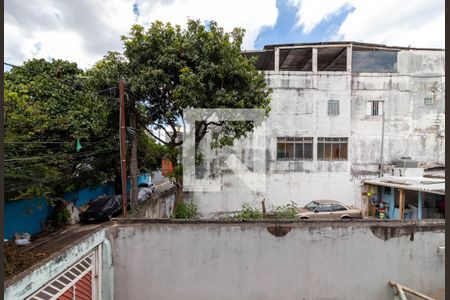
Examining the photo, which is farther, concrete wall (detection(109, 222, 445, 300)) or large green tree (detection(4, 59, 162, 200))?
large green tree (detection(4, 59, 162, 200))

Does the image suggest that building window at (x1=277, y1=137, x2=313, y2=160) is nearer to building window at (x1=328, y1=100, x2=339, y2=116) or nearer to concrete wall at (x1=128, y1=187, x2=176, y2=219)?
building window at (x1=328, y1=100, x2=339, y2=116)

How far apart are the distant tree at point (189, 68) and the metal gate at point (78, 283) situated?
15.0 feet

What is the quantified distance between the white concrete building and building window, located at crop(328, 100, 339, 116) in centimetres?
5

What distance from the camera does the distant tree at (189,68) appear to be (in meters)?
7.04

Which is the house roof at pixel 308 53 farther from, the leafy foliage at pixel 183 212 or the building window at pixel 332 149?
the leafy foliage at pixel 183 212

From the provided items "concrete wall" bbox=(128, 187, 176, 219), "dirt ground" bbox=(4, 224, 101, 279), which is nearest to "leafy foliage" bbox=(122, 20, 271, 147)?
"concrete wall" bbox=(128, 187, 176, 219)

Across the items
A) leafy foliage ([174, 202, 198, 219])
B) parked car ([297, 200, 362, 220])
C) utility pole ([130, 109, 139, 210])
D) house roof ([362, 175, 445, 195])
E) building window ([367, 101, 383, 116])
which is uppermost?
building window ([367, 101, 383, 116])

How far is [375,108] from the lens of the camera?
12641 millimetres

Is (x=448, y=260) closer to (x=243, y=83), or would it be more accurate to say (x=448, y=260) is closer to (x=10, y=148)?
(x=243, y=83)

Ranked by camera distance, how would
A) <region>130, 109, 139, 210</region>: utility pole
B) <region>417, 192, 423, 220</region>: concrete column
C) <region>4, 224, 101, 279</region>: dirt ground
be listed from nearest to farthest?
<region>4, 224, 101, 279</region>: dirt ground, <region>130, 109, 139, 210</region>: utility pole, <region>417, 192, 423, 220</region>: concrete column

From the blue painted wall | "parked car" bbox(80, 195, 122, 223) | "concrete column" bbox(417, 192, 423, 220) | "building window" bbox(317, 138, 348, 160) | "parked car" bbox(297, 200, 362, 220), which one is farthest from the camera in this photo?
"building window" bbox(317, 138, 348, 160)

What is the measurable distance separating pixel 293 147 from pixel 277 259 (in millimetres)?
7947

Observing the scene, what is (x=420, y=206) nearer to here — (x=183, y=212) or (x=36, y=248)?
(x=183, y=212)

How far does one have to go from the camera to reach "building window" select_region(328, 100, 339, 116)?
12.5 meters
